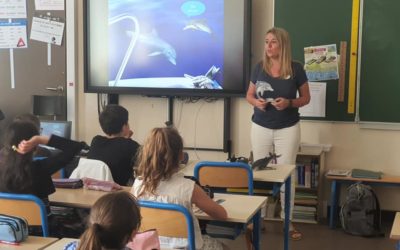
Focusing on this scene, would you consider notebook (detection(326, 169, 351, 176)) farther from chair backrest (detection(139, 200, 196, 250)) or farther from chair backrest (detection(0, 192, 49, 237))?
chair backrest (detection(0, 192, 49, 237))

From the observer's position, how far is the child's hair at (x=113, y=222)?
172 centimetres

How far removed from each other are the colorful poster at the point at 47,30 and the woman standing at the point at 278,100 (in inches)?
103

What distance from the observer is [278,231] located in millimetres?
4754

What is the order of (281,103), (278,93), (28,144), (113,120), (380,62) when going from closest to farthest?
(28,144), (113,120), (281,103), (278,93), (380,62)

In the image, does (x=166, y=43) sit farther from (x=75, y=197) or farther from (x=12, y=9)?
(x=75, y=197)

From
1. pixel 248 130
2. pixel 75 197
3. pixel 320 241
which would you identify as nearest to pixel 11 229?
pixel 75 197

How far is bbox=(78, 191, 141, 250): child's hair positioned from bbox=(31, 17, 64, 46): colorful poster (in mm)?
4585

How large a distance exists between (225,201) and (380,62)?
2.70m

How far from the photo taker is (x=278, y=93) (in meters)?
4.37

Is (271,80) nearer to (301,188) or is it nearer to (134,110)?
(301,188)

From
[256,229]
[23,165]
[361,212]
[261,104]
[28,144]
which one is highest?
[261,104]

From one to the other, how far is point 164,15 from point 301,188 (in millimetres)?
2113

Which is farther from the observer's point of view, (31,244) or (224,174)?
(224,174)

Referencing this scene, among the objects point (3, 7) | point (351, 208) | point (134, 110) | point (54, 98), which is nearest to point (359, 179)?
point (351, 208)
